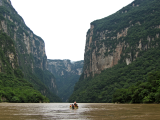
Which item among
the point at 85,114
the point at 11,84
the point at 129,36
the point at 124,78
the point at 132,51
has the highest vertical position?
the point at 129,36

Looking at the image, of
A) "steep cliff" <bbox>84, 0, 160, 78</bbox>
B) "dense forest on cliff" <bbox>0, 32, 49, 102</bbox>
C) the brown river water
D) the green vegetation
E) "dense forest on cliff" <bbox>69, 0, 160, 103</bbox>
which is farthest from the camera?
"steep cliff" <bbox>84, 0, 160, 78</bbox>

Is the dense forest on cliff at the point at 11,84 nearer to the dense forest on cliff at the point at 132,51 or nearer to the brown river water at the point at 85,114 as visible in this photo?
the dense forest on cliff at the point at 132,51

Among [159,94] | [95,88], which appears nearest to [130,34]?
[95,88]

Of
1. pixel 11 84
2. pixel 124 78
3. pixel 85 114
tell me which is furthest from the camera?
pixel 124 78

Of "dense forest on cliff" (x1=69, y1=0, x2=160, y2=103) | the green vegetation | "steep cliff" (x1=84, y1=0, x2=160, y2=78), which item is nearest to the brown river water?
"dense forest on cliff" (x1=69, y1=0, x2=160, y2=103)

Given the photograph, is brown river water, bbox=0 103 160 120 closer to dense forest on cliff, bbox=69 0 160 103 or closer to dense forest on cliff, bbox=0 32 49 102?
dense forest on cliff, bbox=0 32 49 102

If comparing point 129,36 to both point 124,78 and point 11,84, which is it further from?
point 11,84

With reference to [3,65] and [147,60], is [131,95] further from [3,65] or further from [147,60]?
[3,65]

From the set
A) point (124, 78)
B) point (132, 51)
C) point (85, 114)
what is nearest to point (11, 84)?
point (124, 78)

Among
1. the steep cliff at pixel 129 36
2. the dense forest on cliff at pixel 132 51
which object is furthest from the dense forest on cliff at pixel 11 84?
the steep cliff at pixel 129 36

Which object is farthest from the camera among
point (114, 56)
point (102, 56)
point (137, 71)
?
point (102, 56)

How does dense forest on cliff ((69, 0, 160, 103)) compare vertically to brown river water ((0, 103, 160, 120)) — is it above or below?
above
